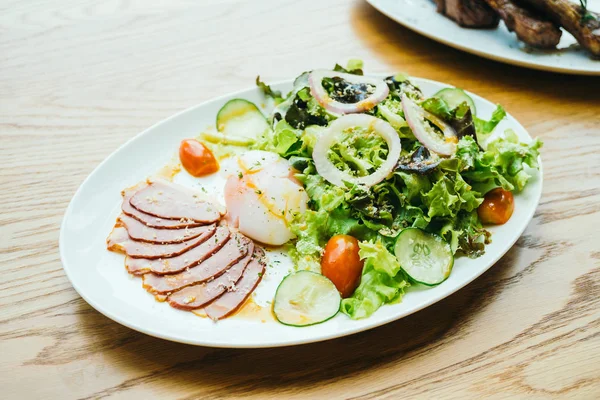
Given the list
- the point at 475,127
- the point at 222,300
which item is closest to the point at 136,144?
→ the point at 222,300

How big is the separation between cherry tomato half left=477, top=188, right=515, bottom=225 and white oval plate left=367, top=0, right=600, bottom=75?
1.49 meters

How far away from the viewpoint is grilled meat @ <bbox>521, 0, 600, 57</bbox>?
3.94 m

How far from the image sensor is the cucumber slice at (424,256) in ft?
8.24

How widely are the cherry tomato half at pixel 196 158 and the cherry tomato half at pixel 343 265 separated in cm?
93

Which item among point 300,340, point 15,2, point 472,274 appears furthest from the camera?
point 15,2

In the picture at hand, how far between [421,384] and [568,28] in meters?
2.88

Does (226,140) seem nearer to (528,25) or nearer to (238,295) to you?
(238,295)

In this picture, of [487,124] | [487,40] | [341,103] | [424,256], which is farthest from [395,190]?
[487,40]

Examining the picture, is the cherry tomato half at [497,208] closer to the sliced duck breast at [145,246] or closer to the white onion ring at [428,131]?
the white onion ring at [428,131]

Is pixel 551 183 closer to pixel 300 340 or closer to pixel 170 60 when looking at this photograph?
pixel 300 340

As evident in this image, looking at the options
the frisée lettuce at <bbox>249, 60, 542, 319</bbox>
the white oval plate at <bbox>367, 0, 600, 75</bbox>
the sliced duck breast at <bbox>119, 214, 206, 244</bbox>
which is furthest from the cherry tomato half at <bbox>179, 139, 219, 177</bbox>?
the white oval plate at <bbox>367, 0, 600, 75</bbox>

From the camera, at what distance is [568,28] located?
4027 millimetres

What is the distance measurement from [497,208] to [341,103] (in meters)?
0.98

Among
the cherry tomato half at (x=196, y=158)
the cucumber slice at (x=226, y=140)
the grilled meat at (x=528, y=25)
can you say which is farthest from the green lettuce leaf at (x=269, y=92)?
the grilled meat at (x=528, y=25)
